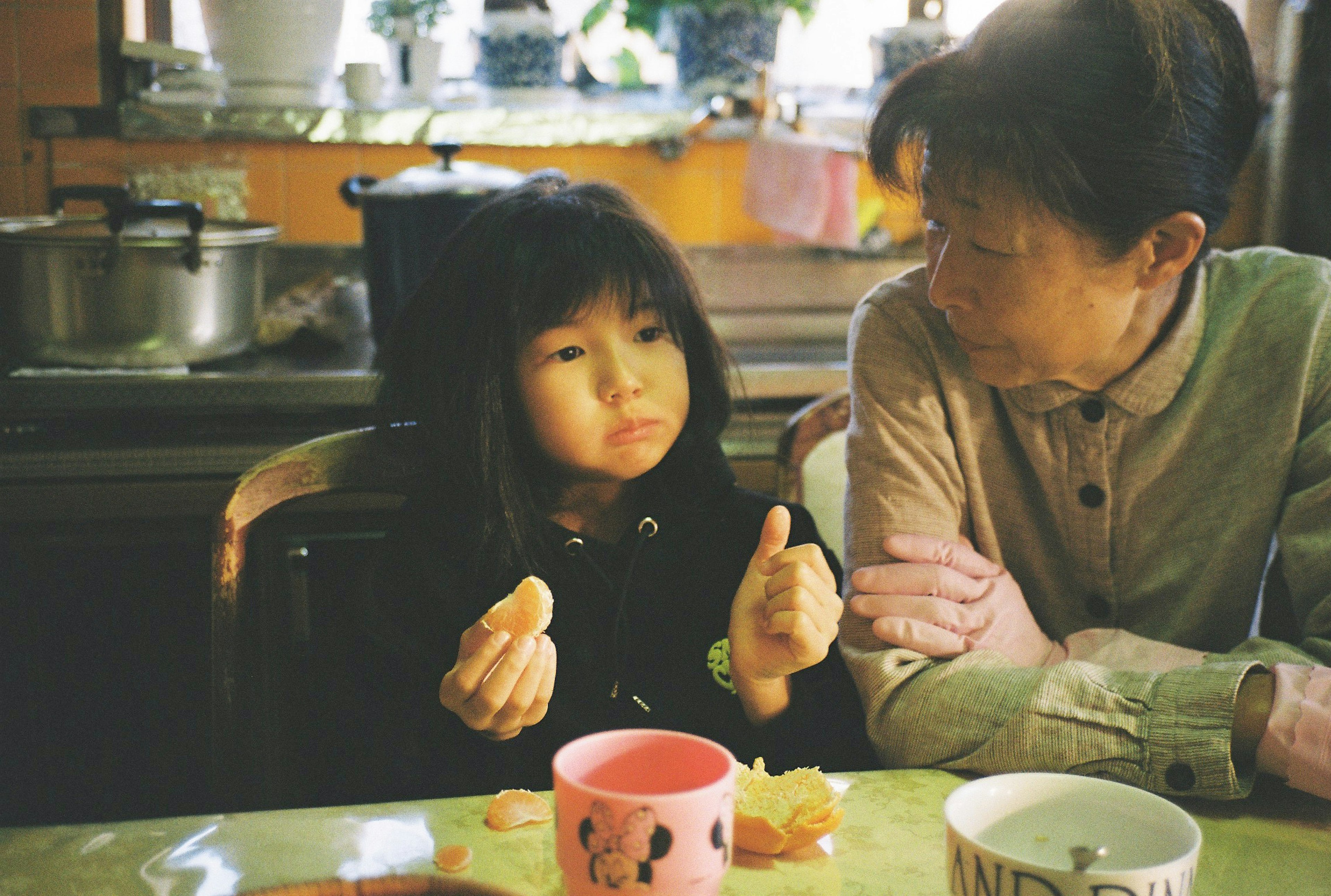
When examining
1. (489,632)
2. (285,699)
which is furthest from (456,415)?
(285,699)

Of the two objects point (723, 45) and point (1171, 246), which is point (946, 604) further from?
point (723, 45)

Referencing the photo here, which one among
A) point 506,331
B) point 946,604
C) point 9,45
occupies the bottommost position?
point 946,604

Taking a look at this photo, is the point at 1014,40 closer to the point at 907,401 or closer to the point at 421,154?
the point at 907,401

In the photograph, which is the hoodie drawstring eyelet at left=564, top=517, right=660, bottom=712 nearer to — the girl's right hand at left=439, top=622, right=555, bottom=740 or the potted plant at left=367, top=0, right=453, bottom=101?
the girl's right hand at left=439, top=622, right=555, bottom=740

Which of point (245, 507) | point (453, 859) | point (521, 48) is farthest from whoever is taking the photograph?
point (521, 48)

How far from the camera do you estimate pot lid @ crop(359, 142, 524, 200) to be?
2.00m

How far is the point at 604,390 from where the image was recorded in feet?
3.59

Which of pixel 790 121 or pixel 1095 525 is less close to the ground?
pixel 790 121

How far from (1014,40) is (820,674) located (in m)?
0.63

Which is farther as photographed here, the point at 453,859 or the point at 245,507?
the point at 245,507

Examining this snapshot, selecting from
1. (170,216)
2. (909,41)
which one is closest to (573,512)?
(170,216)

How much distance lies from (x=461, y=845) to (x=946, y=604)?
0.49 metres

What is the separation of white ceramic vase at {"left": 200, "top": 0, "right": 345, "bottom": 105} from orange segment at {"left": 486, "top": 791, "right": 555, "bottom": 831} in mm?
2087

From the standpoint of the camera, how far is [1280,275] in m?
1.19
